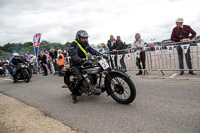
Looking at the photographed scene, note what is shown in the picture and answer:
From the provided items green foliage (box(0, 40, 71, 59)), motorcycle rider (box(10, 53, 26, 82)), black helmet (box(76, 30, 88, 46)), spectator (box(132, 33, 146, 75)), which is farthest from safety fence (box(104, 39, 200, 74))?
green foliage (box(0, 40, 71, 59))

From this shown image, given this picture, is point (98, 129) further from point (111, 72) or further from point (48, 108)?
point (48, 108)


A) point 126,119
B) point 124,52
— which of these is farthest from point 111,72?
point 124,52

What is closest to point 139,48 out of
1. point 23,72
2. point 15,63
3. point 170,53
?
point 170,53

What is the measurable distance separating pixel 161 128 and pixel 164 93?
6.39ft

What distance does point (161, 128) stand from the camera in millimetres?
2322

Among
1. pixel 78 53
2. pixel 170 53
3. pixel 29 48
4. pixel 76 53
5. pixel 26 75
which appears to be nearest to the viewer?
pixel 76 53

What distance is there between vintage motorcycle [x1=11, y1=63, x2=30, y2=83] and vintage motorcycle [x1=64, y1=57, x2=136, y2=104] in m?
6.18

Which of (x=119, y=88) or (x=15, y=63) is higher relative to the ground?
(x=15, y=63)

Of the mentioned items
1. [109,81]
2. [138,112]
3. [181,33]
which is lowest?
[138,112]

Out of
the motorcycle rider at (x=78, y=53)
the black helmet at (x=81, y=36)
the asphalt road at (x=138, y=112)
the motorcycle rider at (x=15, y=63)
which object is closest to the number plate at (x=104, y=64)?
the motorcycle rider at (x=78, y=53)

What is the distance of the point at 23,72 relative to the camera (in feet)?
29.3

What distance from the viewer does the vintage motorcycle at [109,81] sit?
330 cm

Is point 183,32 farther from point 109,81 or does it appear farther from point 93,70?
point 93,70

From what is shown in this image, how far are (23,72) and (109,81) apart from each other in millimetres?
7295
